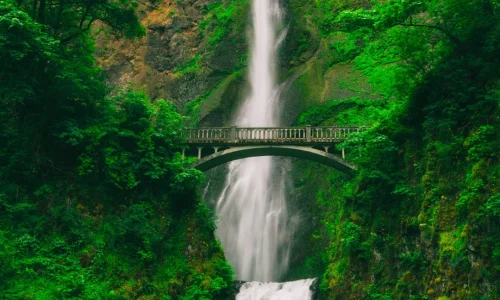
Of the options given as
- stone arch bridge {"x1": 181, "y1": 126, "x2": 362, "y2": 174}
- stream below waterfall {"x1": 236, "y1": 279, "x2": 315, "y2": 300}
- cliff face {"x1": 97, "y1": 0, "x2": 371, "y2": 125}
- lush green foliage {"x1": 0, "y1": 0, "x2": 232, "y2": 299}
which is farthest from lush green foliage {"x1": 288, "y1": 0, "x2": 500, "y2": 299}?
cliff face {"x1": 97, "y1": 0, "x2": 371, "y2": 125}

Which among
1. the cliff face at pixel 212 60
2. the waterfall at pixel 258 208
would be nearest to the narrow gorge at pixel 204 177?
the waterfall at pixel 258 208

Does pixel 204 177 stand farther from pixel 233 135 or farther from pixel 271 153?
pixel 271 153

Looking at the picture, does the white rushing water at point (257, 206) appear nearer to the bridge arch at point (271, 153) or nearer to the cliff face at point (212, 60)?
the cliff face at point (212, 60)

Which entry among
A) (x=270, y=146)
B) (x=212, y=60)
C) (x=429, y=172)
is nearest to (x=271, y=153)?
(x=270, y=146)

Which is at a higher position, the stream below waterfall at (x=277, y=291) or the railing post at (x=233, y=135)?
the railing post at (x=233, y=135)

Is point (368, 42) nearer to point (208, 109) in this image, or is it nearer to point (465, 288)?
point (208, 109)

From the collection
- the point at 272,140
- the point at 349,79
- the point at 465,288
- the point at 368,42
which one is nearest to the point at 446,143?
the point at 465,288
